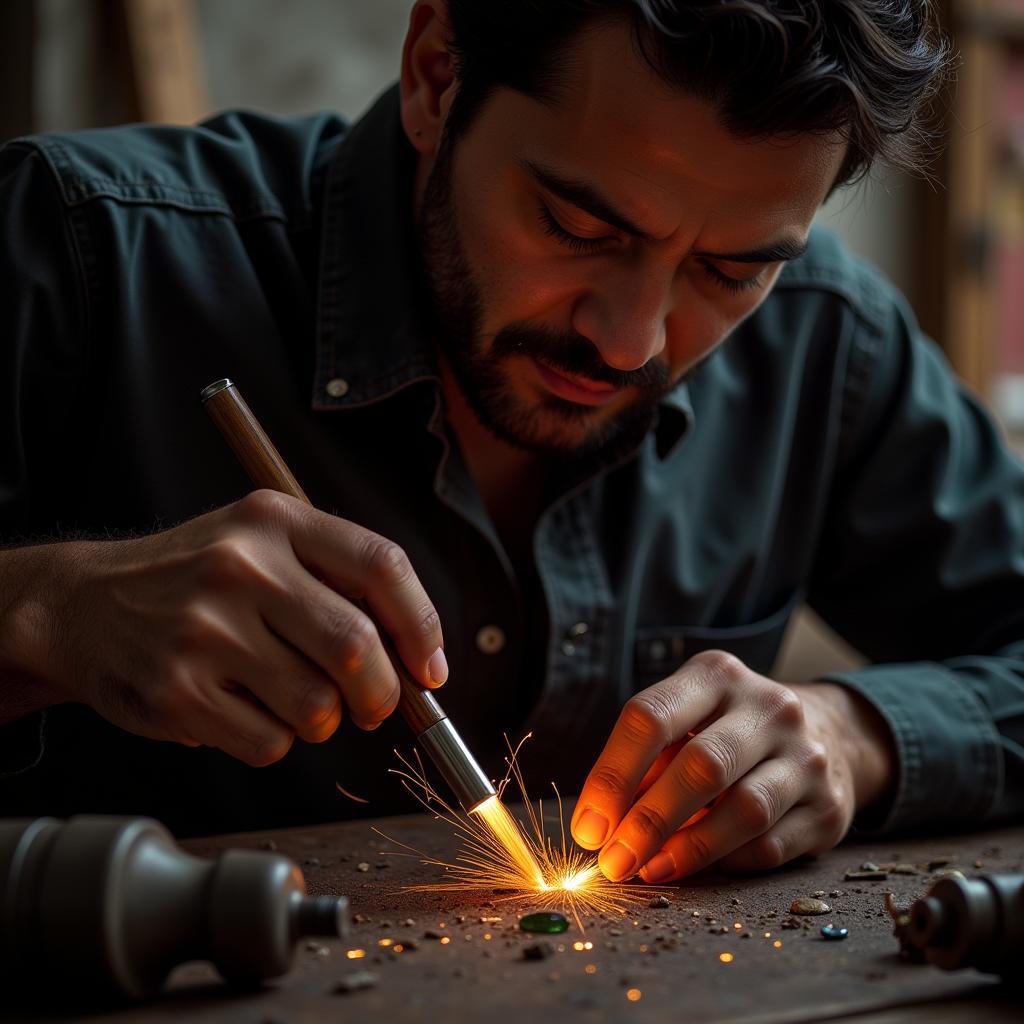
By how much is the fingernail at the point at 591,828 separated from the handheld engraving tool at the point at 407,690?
106 millimetres

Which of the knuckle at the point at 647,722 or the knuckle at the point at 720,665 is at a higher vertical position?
the knuckle at the point at 720,665

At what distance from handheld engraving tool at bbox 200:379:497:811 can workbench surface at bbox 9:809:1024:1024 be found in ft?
0.33

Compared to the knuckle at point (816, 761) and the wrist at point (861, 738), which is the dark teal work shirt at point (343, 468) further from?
the knuckle at point (816, 761)

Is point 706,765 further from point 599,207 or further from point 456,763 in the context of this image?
point 599,207

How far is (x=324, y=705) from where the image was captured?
939 mm

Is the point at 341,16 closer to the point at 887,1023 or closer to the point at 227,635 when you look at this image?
the point at 227,635

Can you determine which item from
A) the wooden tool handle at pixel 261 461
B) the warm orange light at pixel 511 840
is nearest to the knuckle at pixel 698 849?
the warm orange light at pixel 511 840

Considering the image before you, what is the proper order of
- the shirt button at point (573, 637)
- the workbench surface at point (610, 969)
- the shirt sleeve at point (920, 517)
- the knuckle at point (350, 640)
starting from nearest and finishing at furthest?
the workbench surface at point (610, 969) < the knuckle at point (350, 640) < the shirt button at point (573, 637) < the shirt sleeve at point (920, 517)

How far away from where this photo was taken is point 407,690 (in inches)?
40.4

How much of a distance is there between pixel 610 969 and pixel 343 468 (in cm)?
71

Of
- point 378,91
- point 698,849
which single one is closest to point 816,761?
point 698,849

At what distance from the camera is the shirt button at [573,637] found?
58.4 inches

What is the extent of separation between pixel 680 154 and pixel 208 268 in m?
0.61

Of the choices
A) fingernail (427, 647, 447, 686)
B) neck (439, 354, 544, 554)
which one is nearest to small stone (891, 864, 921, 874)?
fingernail (427, 647, 447, 686)
